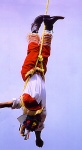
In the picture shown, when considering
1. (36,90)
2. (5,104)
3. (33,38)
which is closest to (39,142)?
(36,90)

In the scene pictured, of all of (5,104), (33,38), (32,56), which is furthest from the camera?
(33,38)

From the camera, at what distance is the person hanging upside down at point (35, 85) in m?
10.3

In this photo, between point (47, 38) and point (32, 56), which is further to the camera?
point (47, 38)

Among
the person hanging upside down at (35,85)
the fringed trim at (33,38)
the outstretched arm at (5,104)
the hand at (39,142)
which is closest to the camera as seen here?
the outstretched arm at (5,104)

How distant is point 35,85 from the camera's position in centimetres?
1039

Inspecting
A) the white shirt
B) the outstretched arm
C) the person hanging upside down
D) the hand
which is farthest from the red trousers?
the hand

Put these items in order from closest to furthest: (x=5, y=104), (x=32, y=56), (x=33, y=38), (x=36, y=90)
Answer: (x=5, y=104)
(x=36, y=90)
(x=32, y=56)
(x=33, y=38)

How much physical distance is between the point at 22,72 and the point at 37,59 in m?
0.39

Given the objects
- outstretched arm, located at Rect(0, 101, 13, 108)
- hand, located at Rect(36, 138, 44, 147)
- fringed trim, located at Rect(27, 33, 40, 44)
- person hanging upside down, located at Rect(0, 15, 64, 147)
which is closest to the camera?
outstretched arm, located at Rect(0, 101, 13, 108)

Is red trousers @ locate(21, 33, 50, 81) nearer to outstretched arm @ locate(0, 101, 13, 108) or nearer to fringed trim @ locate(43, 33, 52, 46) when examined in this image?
fringed trim @ locate(43, 33, 52, 46)

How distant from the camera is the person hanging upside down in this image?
1027 cm

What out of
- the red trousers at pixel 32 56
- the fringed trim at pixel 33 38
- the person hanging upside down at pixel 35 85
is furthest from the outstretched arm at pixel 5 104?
the fringed trim at pixel 33 38

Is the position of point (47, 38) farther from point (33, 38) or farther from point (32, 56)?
point (32, 56)

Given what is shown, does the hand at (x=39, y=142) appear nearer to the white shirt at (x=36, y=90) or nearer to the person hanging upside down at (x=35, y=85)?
the person hanging upside down at (x=35, y=85)
